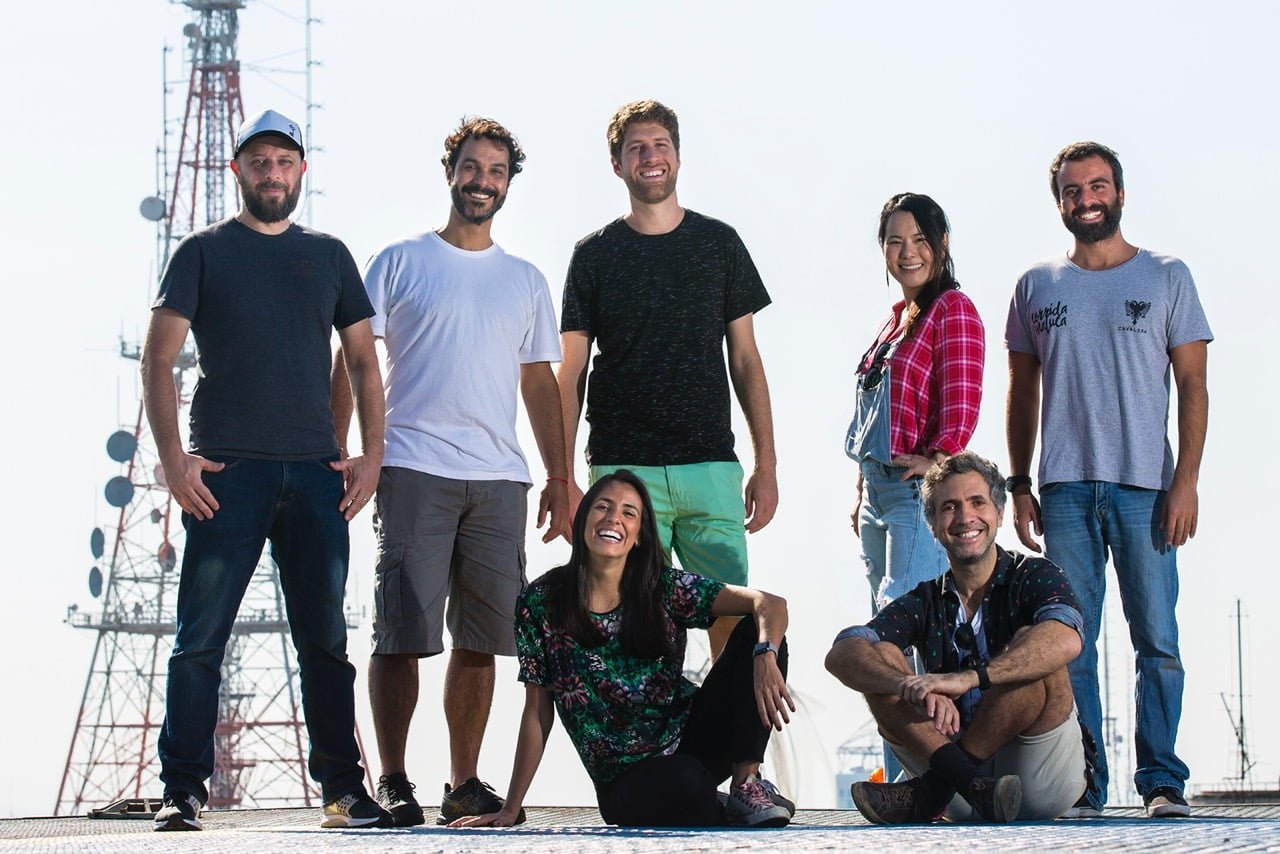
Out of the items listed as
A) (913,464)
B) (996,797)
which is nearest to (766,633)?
(996,797)

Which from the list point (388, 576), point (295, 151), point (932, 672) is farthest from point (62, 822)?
point (932, 672)

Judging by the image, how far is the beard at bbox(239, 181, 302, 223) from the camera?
22.0 feet

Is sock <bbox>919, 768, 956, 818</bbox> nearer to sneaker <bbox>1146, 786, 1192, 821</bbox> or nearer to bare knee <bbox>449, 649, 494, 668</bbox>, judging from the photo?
sneaker <bbox>1146, 786, 1192, 821</bbox>

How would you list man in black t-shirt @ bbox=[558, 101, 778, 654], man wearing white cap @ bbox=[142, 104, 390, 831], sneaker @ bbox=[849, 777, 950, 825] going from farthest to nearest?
man in black t-shirt @ bbox=[558, 101, 778, 654]
man wearing white cap @ bbox=[142, 104, 390, 831]
sneaker @ bbox=[849, 777, 950, 825]

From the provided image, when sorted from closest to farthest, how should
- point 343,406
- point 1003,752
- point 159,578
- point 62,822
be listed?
1. point 1003,752
2. point 343,406
3. point 62,822
4. point 159,578

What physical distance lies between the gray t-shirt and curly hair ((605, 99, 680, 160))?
145 cm

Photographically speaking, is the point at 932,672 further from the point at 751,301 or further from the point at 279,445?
the point at 279,445

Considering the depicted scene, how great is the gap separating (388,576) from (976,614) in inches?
75.4

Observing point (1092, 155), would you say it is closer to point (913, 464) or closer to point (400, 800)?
point (913, 464)

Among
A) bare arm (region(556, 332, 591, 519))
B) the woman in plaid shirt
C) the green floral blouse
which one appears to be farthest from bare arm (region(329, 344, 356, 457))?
the woman in plaid shirt

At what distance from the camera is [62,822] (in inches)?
343

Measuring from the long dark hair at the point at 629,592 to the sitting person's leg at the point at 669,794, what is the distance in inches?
14.5

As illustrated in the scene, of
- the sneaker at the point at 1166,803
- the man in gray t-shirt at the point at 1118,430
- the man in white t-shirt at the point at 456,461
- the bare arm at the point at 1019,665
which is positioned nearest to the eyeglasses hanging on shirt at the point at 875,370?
the man in gray t-shirt at the point at 1118,430

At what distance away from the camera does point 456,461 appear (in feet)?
22.5
